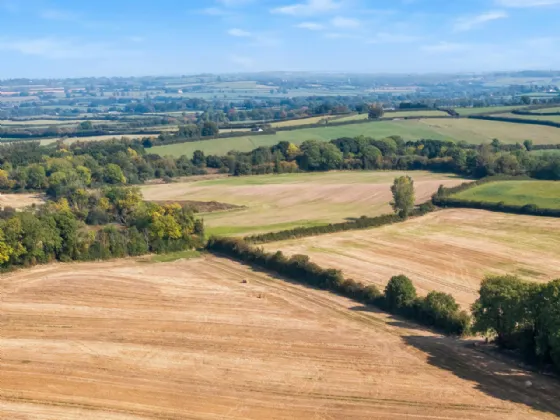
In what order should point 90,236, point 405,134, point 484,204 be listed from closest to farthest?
point 90,236 → point 484,204 → point 405,134

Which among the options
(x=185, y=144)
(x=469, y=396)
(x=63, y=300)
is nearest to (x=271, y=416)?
(x=469, y=396)

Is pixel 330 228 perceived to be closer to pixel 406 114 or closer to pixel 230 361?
pixel 230 361

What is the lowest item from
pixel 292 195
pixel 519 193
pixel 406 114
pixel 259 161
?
pixel 292 195

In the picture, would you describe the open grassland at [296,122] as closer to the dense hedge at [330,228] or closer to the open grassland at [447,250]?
the dense hedge at [330,228]

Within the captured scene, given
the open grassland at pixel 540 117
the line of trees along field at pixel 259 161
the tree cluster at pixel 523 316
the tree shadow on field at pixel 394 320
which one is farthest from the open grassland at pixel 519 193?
the open grassland at pixel 540 117

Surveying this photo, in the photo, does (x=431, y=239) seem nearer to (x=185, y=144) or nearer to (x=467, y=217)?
(x=467, y=217)

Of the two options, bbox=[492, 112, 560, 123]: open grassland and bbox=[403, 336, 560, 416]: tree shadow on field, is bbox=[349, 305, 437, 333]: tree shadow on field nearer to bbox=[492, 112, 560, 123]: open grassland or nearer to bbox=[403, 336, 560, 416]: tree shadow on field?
bbox=[403, 336, 560, 416]: tree shadow on field

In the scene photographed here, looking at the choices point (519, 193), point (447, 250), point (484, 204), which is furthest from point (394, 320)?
point (519, 193)

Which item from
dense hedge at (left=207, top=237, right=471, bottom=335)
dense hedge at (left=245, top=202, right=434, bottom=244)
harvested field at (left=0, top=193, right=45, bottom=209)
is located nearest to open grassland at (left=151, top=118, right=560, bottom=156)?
harvested field at (left=0, top=193, right=45, bottom=209)
